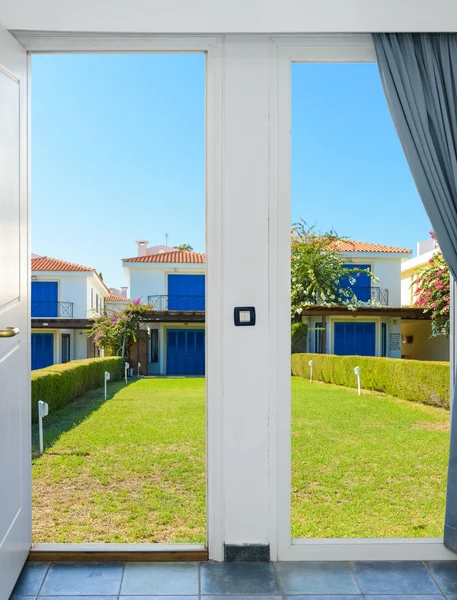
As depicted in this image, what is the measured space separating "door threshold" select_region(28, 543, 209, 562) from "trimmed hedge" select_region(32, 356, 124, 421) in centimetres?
225

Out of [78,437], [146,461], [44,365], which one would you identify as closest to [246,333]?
[44,365]

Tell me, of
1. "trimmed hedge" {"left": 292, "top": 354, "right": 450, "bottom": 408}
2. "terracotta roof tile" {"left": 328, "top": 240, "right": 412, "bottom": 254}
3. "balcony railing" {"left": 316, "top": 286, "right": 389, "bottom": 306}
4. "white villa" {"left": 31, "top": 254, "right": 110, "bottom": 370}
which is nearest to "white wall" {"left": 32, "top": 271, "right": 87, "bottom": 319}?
"white villa" {"left": 31, "top": 254, "right": 110, "bottom": 370}

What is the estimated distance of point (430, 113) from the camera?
2.09m

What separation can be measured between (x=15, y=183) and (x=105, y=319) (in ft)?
8.25

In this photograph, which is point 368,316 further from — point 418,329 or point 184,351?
point 184,351

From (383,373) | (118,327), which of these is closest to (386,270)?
(383,373)

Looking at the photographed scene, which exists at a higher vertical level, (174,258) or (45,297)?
(174,258)

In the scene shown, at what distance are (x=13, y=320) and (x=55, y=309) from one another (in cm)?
205

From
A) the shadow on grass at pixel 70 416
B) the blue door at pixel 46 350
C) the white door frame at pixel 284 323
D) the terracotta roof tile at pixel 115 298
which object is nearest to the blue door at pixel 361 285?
the white door frame at pixel 284 323

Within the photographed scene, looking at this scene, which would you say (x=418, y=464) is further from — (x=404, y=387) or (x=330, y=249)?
(x=330, y=249)

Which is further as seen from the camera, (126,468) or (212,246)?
(126,468)

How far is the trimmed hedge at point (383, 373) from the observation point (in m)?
2.92

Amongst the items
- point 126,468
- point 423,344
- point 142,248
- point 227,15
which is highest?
point 227,15

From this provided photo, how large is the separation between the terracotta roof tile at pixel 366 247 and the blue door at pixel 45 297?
6.15 ft
